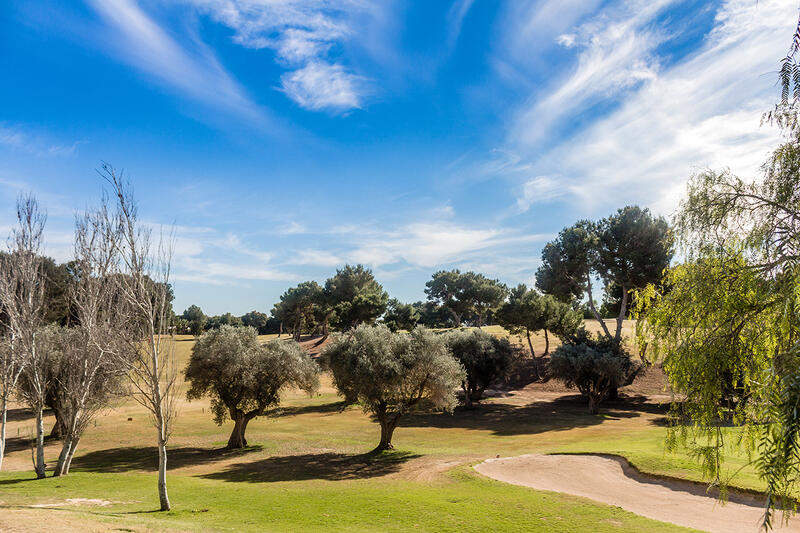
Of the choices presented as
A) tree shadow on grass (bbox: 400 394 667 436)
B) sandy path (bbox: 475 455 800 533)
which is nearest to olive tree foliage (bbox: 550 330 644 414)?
tree shadow on grass (bbox: 400 394 667 436)

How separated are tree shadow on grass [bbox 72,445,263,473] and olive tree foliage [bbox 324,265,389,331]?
62530 mm

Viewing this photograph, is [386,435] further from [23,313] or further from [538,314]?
[538,314]

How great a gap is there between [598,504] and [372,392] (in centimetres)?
1623

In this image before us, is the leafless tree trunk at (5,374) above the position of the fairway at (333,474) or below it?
above

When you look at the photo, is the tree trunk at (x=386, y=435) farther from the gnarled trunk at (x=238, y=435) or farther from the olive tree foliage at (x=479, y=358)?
the olive tree foliage at (x=479, y=358)

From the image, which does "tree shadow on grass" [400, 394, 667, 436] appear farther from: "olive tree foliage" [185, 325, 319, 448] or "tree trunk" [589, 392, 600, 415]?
"olive tree foliage" [185, 325, 319, 448]

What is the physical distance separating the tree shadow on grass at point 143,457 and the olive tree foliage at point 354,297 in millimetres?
62530

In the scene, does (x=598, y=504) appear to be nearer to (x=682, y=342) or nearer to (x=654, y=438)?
(x=682, y=342)

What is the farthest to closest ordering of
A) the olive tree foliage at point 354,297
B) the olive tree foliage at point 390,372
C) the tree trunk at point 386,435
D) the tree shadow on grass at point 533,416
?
the olive tree foliage at point 354,297 < the tree shadow on grass at point 533,416 < the tree trunk at point 386,435 < the olive tree foliage at point 390,372

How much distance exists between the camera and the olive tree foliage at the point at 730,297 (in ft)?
29.9

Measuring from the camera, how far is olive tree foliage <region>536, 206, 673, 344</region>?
172 ft

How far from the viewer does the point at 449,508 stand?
17125 mm

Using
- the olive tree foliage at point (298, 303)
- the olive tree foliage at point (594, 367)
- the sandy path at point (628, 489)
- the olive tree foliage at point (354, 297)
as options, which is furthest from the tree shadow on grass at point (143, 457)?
the olive tree foliage at point (298, 303)

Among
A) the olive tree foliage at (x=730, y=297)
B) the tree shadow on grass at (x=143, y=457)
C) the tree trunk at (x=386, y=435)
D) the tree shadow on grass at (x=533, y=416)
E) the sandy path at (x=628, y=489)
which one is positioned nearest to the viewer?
the olive tree foliage at (x=730, y=297)
